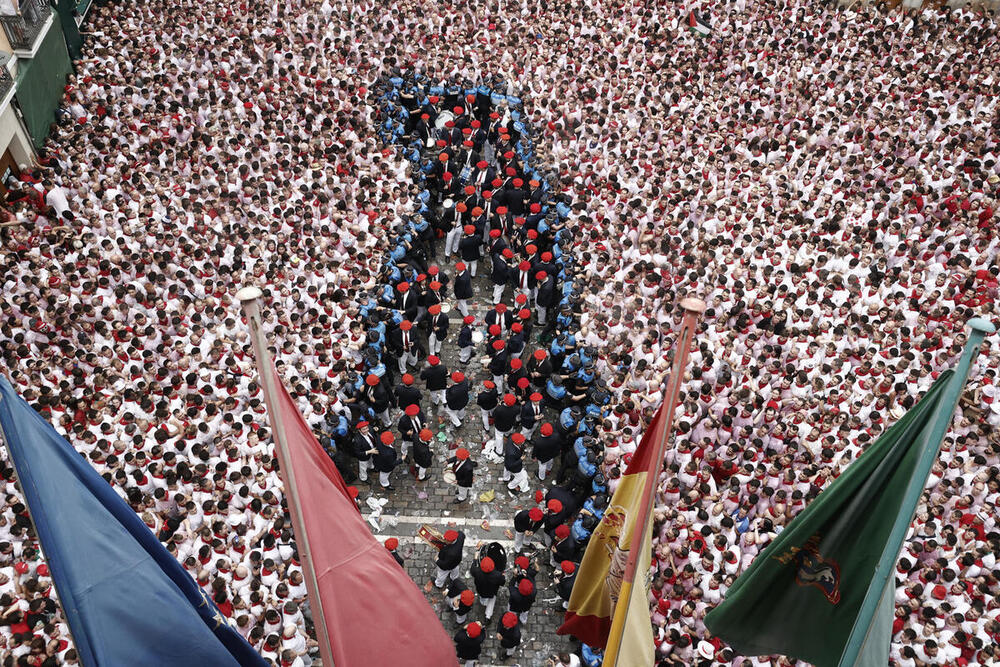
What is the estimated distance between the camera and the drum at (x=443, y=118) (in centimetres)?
1697

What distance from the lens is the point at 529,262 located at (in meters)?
14.0

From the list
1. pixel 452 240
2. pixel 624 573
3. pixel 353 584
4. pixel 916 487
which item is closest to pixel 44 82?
pixel 452 240

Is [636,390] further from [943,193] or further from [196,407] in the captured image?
[943,193]

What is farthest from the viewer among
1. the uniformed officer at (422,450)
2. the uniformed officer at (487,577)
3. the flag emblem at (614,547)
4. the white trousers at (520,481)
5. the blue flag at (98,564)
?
the white trousers at (520,481)

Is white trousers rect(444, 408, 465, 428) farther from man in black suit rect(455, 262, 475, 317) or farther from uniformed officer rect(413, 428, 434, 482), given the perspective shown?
man in black suit rect(455, 262, 475, 317)

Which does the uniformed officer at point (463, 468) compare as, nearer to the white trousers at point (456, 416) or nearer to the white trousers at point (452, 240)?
the white trousers at point (456, 416)

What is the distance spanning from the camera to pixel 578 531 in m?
10.1

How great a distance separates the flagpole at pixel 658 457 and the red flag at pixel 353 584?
168 centimetres

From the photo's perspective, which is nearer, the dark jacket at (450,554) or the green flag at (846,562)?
the green flag at (846,562)

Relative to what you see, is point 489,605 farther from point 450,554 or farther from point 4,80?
point 4,80

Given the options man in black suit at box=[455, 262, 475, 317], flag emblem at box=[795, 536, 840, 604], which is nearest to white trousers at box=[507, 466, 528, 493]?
man in black suit at box=[455, 262, 475, 317]

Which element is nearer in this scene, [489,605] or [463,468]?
[489,605]

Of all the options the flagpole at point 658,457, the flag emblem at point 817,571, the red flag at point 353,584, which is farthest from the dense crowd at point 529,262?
the flagpole at point 658,457

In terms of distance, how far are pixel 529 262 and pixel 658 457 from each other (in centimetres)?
Answer: 882
